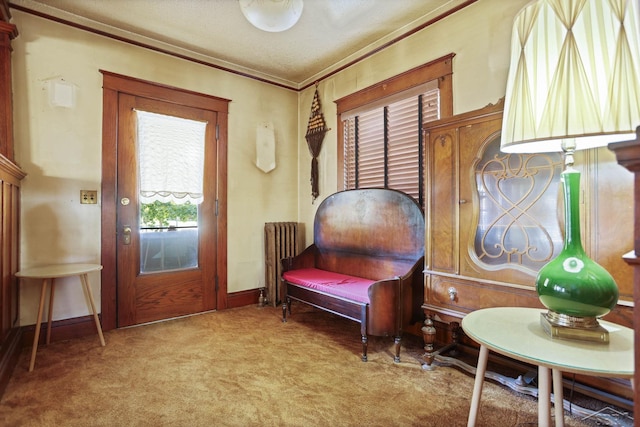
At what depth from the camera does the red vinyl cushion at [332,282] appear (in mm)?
2354

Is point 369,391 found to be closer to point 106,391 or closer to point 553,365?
point 553,365

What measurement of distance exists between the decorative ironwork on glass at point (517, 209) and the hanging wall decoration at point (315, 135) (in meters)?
2.07

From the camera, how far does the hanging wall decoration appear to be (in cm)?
367

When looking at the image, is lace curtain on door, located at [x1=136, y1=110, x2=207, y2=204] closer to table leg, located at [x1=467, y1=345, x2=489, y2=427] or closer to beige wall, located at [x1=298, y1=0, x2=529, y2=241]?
beige wall, located at [x1=298, y1=0, x2=529, y2=241]

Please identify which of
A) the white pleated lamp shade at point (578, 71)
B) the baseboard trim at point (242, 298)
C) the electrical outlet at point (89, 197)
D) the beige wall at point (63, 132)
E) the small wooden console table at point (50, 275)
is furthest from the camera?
the baseboard trim at point (242, 298)

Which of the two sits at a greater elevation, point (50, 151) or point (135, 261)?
point (50, 151)

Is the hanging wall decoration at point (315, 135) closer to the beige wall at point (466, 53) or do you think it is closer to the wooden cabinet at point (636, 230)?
the beige wall at point (466, 53)

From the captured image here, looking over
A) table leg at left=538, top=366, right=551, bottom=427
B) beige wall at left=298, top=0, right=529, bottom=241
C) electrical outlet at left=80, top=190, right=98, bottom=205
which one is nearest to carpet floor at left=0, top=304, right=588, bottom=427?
table leg at left=538, top=366, right=551, bottom=427

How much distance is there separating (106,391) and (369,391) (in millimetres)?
1509

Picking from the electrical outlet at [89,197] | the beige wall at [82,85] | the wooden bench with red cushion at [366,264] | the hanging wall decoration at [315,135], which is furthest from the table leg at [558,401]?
the electrical outlet at [89,197]

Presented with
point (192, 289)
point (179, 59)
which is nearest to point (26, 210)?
point (192, 289)

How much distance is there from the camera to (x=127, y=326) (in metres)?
2.90

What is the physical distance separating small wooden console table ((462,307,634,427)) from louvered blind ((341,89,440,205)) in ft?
5.05

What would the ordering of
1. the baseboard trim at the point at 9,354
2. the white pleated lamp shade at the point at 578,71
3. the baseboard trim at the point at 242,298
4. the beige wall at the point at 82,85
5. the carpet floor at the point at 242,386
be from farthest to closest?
1. the baseboard trim at the point at 242,298
2. the beige wall at the point at 82,85
3. the baseboard trim at the point at 9,354
4. the carpet floor at the point at 242,386
5. the white pleated lamp shade at the point at 578,71
